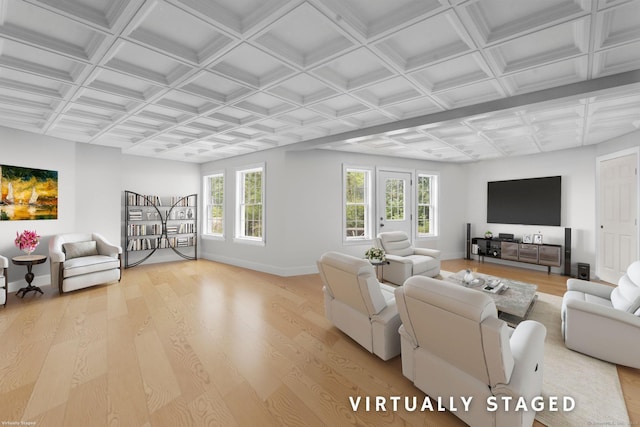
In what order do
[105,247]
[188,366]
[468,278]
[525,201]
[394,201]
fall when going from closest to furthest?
[188,366]
[468,278]
[105,247]
[525,201]
[394,201]

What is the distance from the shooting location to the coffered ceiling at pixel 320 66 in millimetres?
1882

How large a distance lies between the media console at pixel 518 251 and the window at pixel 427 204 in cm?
109

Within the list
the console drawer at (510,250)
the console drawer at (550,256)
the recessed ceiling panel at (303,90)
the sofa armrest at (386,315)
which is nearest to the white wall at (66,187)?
the recessed ceiling panel at (303,90)

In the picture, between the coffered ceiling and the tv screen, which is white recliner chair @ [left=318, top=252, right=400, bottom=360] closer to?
the coffered ceiling

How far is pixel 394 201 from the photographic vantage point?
670 cm

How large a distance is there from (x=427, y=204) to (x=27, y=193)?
8136 mm

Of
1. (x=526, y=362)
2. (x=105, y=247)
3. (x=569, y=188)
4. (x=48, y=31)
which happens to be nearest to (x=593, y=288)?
(x=526, y=362)

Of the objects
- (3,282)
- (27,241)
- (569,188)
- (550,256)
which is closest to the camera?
(3,282)

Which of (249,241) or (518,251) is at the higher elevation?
(249,241)

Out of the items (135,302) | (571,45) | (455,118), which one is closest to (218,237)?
(135,302)

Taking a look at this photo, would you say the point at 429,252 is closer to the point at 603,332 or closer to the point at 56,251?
the point at 603,332

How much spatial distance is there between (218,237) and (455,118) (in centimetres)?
579

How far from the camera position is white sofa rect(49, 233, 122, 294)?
4312 mm

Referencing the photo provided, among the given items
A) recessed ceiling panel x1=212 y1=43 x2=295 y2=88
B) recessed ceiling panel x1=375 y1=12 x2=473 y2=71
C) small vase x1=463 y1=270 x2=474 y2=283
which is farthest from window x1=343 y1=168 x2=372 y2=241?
recessed ceiling panel x1=375 y1=12 x2=473 y2=71
